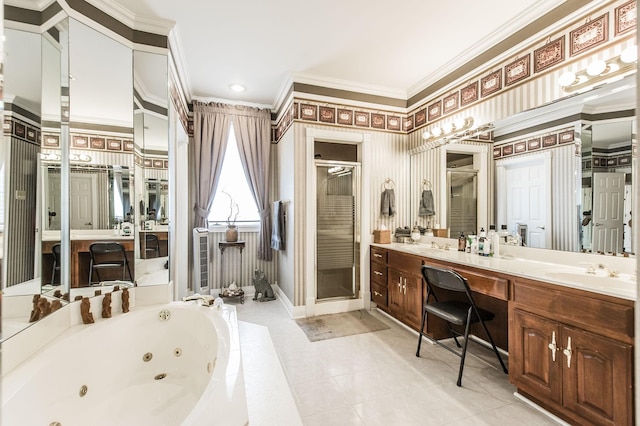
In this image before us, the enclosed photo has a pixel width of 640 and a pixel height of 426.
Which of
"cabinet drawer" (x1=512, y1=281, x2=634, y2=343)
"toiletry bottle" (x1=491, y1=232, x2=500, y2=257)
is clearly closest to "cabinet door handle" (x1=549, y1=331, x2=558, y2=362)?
"cabinet drawer" (x1=512, y1=281, x2=634, y2=343)

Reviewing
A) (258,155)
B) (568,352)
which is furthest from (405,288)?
(258,155)

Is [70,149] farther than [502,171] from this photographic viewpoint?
No

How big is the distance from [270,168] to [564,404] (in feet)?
12.3

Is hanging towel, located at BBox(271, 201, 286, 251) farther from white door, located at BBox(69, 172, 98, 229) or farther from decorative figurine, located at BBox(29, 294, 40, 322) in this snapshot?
decorative figurine, located at BBox(29, 294, 40, 322)

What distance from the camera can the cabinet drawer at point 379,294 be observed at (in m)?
3.25

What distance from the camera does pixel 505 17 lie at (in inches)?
89.4

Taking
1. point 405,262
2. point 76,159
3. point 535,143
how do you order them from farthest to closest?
point 405,262
point 535,143
point 76,159

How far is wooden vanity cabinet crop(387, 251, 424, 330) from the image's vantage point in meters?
2.70

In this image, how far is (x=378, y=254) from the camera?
Result: 131 inches

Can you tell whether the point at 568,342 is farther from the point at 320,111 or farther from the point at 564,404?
the point at 320,111

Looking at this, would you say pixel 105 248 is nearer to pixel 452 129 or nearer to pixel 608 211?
pixel 452 129

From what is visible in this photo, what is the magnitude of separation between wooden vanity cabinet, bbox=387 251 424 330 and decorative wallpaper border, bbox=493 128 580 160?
3.94 feet

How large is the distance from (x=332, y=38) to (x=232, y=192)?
238 cm

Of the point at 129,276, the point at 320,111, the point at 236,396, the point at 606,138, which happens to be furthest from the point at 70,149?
the point at 606,138
